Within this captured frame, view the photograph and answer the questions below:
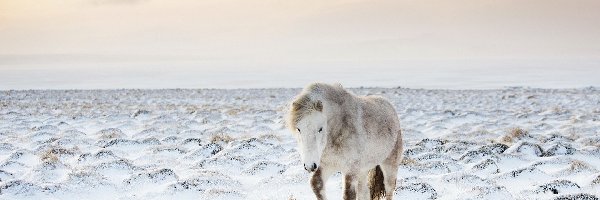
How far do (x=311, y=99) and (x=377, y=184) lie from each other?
2.22 m

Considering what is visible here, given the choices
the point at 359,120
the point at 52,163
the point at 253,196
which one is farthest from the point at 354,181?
the point at 52,163

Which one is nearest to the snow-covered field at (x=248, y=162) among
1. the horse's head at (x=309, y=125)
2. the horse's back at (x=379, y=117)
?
the horse's back at (x=379, y=117)

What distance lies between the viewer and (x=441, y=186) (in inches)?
315

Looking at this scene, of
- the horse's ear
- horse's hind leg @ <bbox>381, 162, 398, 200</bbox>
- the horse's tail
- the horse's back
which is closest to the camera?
the horse's ear

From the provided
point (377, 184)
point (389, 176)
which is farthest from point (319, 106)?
point (377, 184)

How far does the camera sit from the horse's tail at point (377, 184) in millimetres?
6633

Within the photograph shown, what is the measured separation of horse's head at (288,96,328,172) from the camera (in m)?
4.79

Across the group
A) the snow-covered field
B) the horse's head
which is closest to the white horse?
the horse's head

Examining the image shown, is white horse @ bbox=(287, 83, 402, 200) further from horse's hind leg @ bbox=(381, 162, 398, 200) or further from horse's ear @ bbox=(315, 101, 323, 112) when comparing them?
horse's hind leg @ bbox=(381, 162, 398, 200)

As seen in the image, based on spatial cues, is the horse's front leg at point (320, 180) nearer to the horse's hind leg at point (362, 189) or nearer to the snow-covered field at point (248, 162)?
the horse's hind leg at point (362, 189)

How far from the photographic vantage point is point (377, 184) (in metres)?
6.66

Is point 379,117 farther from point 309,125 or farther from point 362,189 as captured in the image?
point 309,125

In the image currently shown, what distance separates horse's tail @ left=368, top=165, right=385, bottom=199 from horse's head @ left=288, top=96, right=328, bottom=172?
191 cm

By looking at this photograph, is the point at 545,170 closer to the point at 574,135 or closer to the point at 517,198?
the point at 517,198
